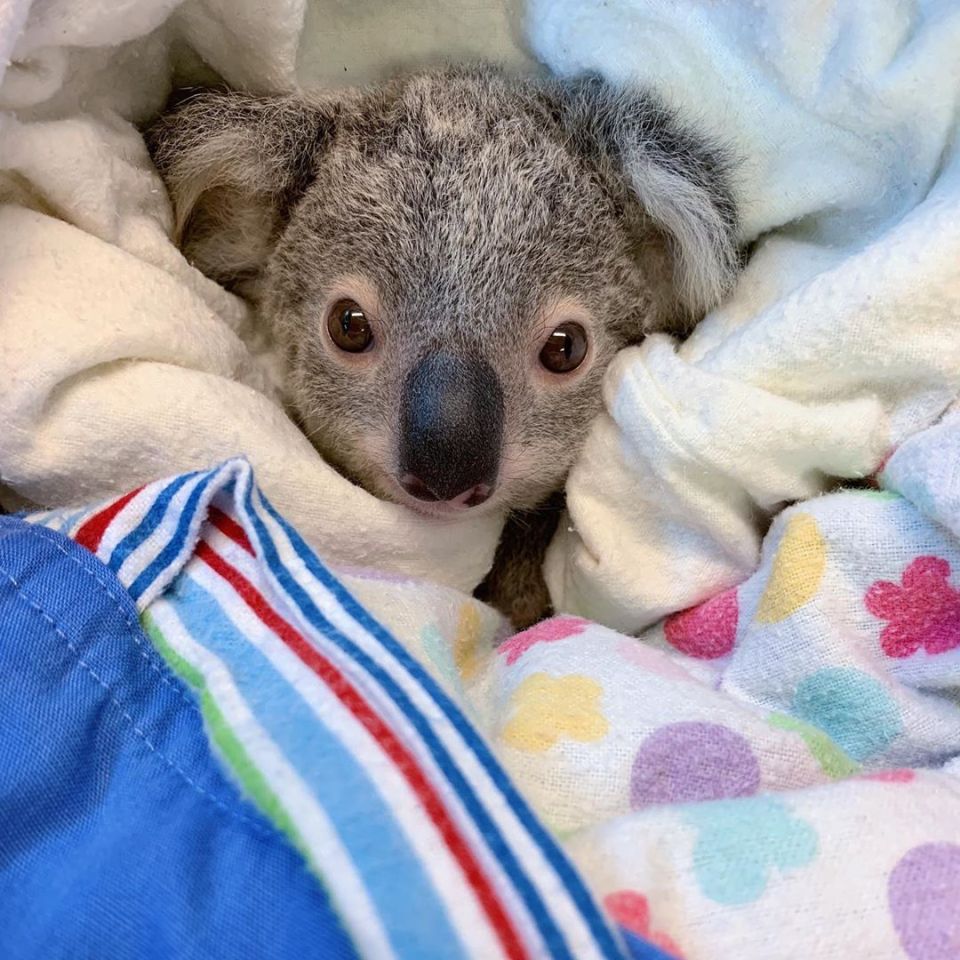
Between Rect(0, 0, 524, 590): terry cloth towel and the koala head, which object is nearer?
Rect(0, 0, 524, 590): terry cloth towel

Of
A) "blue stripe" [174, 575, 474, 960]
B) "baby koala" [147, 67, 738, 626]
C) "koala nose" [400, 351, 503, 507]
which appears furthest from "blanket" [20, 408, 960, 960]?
"baby koala" [147, 67, 738, 626]

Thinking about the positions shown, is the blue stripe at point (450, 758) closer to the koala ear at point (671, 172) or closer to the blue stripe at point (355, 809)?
the blue stripe at point (355, 809)

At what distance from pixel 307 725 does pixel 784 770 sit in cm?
49

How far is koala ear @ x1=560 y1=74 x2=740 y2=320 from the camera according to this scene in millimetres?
1322

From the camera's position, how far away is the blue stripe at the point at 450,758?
0.67 metres

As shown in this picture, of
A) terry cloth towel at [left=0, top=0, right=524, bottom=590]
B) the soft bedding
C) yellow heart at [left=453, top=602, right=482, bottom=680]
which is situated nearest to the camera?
the soft bedding

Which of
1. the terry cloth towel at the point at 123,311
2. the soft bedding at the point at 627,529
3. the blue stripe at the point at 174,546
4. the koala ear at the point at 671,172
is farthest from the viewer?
the koala ear at the point at 671,172

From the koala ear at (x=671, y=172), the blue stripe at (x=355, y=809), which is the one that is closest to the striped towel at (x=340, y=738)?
the blue stripe at (x=355, y=809)

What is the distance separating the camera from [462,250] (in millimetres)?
1302

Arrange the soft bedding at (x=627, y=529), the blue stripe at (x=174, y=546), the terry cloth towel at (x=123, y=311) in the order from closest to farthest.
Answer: the soft bedding at (x=627, y=529) → the blue stripe at (x=174, y=546) → the terry cloth towel at (x=123, y=311)

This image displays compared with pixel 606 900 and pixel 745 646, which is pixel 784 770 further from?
pixel 606 900

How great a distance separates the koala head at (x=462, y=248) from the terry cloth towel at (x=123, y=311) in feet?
0.22

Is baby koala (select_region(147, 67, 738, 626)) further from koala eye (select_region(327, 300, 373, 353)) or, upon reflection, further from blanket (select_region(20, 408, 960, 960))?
blanket (select_region(20, 408, 960, 960))

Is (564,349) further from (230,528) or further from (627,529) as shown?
(230,528)
